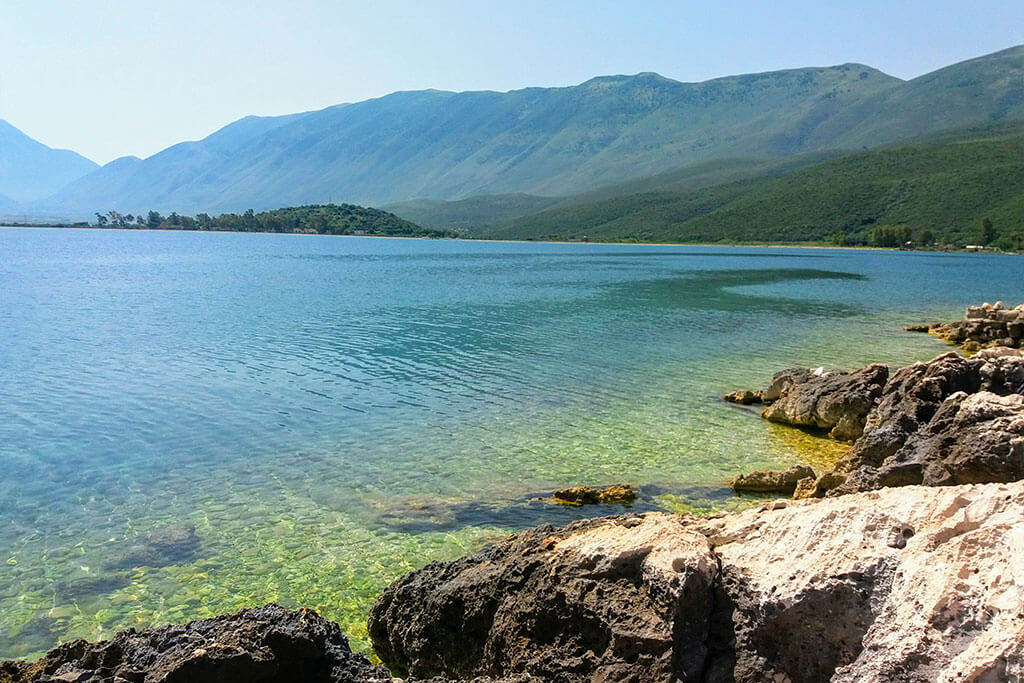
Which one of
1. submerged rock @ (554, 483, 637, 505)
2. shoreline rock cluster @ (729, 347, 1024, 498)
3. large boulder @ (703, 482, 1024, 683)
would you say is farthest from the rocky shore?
submerged rock @ (554, 483, 637, 505)

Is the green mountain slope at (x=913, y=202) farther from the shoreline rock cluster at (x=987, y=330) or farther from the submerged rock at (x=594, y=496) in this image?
the submerged rock at (x=594, y=496)

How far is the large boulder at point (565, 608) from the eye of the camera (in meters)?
5.93

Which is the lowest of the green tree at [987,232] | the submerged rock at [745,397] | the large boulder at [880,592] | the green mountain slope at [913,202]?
the submerged rock at [745,397]

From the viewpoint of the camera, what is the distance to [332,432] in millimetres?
18922

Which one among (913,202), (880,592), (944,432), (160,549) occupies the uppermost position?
(913,202)

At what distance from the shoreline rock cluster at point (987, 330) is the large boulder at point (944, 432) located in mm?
18874

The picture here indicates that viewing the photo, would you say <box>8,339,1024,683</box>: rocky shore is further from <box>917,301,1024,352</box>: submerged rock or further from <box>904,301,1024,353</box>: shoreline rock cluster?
<box>904,301,1024,353</box>: shoreline rock cluster

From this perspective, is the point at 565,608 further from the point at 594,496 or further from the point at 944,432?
the point at 594,496

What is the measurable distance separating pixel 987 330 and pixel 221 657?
124 ft

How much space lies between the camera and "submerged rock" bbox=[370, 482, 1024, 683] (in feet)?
16.2

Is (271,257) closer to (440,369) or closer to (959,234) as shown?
(440,369)

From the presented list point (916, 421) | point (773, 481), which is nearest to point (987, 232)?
point (916, 421)

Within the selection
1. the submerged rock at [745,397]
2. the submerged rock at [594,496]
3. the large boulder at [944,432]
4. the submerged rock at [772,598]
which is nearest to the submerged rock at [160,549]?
the submerged rock at [772,598]

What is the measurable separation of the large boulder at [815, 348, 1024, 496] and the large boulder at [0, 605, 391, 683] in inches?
296
